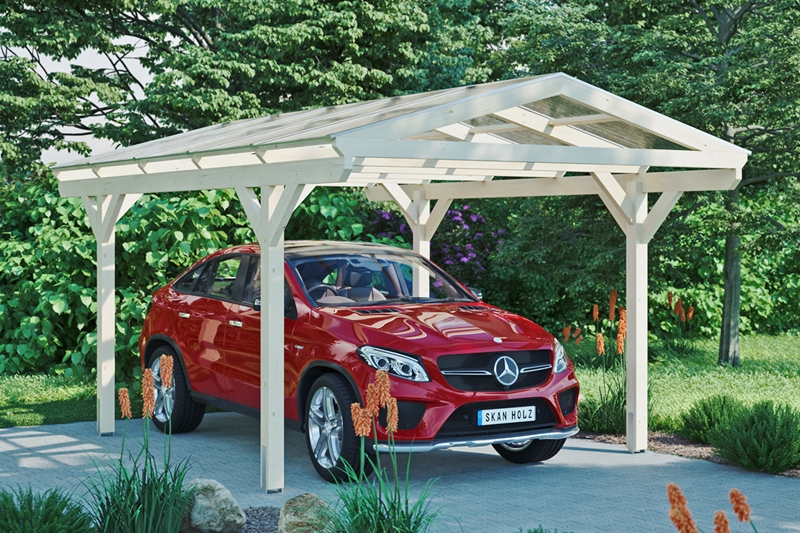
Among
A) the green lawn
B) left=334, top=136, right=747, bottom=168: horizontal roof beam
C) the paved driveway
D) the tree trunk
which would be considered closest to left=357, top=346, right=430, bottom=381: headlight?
the paved driveway

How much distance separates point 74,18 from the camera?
20.3 m

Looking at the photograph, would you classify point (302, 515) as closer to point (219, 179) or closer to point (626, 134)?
point (219, 179)

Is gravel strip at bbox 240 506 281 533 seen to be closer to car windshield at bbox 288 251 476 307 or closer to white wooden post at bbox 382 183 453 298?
car windshield at bbox 288 251 476 307

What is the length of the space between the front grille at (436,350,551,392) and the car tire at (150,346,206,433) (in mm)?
3185

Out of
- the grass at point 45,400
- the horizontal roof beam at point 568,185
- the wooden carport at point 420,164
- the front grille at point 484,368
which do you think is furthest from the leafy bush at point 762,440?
the grass at point 45,400

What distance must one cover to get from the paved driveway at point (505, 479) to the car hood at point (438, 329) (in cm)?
103

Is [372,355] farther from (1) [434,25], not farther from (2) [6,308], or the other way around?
(1) [434,25]

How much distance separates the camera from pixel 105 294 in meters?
10.1

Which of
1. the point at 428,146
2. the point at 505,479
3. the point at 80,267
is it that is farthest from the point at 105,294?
the point at 428,146

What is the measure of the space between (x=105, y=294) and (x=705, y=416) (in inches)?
220

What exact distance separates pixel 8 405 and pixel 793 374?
9.48 meters

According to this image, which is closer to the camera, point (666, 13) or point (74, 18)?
point (666, 13)

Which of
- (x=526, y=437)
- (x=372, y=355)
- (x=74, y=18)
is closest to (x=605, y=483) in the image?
(x=526, y=437)

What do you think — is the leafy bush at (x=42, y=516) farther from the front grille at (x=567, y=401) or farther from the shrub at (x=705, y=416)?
the shrub at (x=705, y=416)
